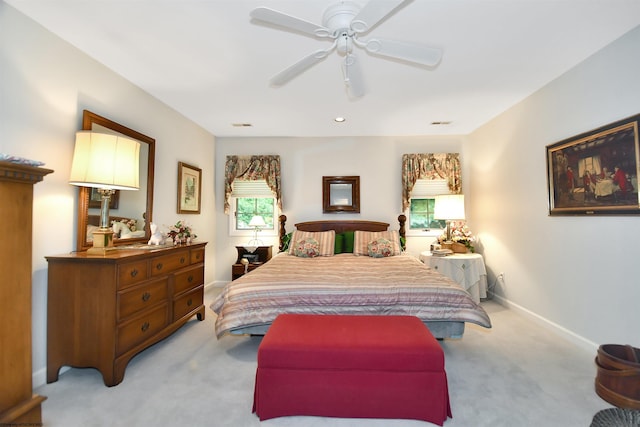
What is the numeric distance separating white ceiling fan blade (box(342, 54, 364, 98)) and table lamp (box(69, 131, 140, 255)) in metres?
1.87

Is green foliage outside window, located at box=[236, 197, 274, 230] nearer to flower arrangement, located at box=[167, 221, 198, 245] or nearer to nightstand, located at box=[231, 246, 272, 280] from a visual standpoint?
nightstand, located at box=[231, 246, 272, 280]

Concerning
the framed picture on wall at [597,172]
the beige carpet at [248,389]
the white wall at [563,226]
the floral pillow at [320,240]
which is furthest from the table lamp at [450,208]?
the beige carpet at [248,389]

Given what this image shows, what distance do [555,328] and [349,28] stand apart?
355cm

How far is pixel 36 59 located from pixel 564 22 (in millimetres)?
3974

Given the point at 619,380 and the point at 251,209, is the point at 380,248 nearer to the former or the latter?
the point at 251,209

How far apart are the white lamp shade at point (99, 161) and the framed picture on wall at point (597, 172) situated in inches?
161

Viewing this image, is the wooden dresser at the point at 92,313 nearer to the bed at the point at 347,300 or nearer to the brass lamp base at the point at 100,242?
the brass lamp base at the point at 100,242

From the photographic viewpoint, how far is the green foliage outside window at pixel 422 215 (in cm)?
508

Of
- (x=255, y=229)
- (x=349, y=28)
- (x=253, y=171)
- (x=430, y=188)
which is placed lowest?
(x=255, y=229)

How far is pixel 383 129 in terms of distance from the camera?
15.4 feet

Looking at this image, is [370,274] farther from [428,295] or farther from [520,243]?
[520,243]

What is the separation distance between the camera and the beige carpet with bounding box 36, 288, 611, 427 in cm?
178

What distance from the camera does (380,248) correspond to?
4.13 m

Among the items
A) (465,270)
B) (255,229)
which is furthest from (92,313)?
(465,270)
